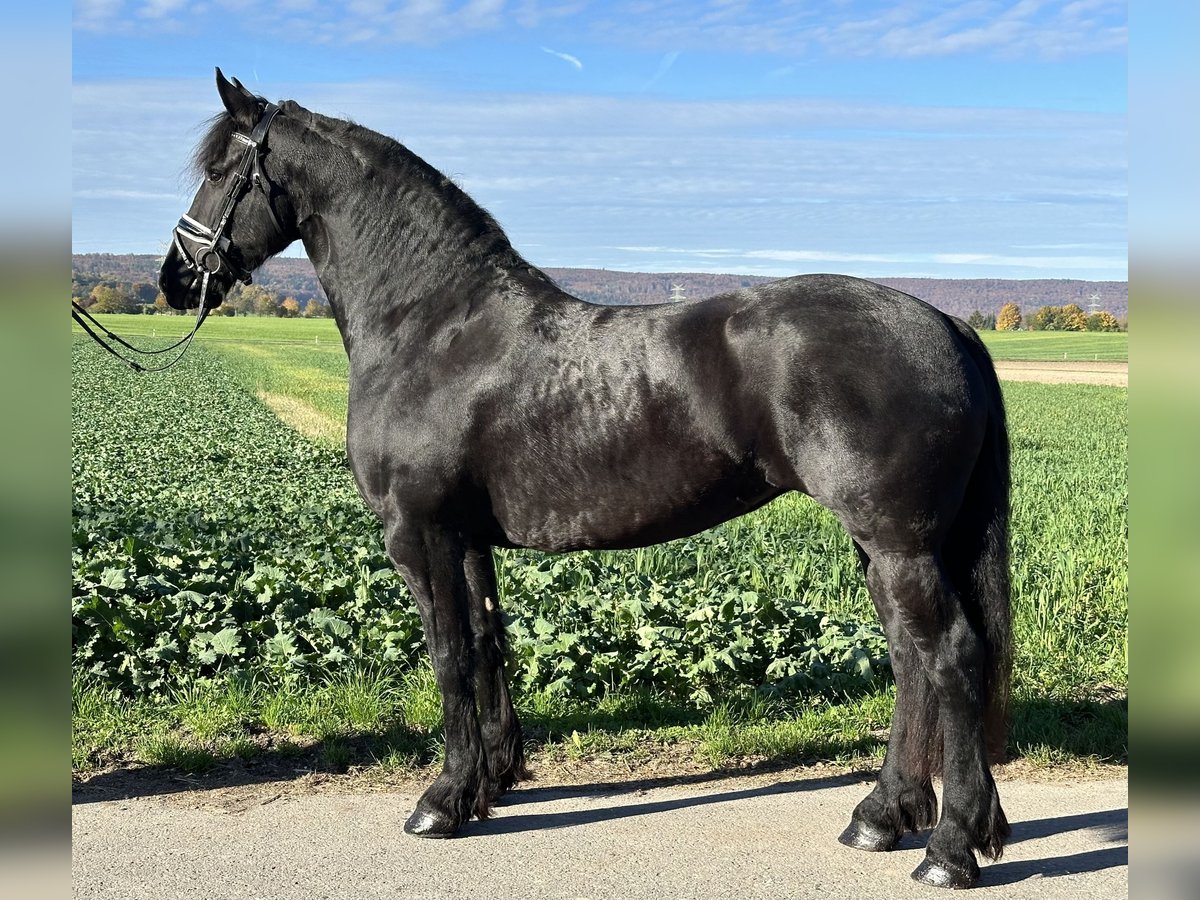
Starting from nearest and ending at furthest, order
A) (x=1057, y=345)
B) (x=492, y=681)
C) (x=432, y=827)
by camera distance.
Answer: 1. (x=432, y=827)
2. (x=492, y=681)
3. (x=1057, y=345)

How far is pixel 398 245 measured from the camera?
4.57 meters

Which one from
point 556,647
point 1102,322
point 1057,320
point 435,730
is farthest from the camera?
point 1057,320

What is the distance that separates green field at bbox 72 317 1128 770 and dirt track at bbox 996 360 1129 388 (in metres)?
42.5

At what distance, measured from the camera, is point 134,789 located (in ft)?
15.8

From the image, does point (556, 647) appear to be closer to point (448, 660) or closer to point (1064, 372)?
point (448, 660)

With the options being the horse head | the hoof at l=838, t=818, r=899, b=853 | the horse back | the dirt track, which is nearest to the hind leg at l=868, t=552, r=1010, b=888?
the hoof at l=838, t=818, r=899, b=853

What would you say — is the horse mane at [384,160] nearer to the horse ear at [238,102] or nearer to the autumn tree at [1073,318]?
the horse ear at [238,102]

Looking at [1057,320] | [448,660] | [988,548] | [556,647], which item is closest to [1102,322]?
[1057,320]

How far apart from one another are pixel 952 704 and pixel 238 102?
3754 millimetres

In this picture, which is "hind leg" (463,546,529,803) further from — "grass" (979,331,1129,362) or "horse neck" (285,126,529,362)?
"grass" (979,331,1129,362)

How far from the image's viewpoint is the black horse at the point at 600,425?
3.85 m
